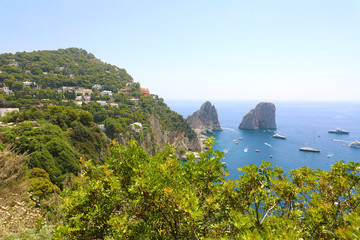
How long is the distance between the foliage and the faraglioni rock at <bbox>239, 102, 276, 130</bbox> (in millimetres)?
106548

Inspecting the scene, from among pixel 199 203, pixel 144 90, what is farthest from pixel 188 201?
pixel 144 90

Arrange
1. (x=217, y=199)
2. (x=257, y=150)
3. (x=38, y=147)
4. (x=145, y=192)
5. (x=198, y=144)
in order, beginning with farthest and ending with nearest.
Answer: (x=198, y=144) < (x=257, y=150) < (x=38, y=147) < (x=217, y=199) < (x=145, y=192)

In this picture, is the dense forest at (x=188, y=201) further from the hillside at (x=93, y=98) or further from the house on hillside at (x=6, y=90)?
the house on hillside at (x=6, y=90)

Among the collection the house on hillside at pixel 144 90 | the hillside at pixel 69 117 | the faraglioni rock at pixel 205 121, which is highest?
the house on hillside at pixel 144 90

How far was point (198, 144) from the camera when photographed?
7206 cm

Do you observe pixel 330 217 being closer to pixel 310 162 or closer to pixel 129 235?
pixel 129 235

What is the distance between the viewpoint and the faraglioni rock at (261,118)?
10406 cm

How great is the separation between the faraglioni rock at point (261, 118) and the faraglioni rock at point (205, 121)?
679 inches

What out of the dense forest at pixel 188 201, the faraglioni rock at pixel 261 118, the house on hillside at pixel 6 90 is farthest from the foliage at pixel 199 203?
the faraglioni rock at pixel 261 118

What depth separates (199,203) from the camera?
3.85m

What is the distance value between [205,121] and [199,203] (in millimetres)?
102950

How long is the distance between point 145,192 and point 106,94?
70.0m

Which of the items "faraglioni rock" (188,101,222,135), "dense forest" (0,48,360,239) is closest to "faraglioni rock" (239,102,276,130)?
"faraglioni rock" (188,101,222,135)

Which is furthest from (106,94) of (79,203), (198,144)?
(79,203)
